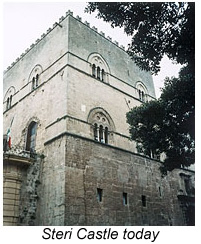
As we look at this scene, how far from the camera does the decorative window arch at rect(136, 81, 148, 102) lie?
63.6 ft

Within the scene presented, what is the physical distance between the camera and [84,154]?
12219 mm

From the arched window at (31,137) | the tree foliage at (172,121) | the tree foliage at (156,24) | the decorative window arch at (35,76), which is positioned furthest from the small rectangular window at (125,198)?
the decorative window arch at (35,76)

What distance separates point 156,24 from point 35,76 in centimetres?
1069

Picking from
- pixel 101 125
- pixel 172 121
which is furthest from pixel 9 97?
pixel 172 121

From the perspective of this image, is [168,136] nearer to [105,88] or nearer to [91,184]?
[91,184]

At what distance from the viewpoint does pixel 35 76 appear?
17.1m

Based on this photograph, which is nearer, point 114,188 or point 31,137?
point 114,188

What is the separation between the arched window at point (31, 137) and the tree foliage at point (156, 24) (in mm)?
8342

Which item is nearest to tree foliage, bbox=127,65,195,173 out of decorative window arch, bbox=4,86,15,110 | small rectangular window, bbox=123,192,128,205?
small rectangular window, bbox=123,192,128,205

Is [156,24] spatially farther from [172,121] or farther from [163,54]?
[172,121]

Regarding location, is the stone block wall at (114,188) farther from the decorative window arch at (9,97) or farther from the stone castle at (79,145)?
the decorative window arch at (9,97)

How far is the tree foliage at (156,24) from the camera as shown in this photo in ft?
26.2

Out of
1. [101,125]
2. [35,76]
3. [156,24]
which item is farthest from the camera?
[35,76]

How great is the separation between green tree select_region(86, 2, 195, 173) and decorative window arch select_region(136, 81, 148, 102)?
8410mm
